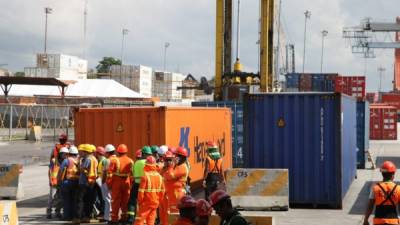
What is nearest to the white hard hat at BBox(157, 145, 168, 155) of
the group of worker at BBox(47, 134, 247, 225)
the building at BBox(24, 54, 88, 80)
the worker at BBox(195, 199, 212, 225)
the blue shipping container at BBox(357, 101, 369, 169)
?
the group of worker at BBox(47, 134, 247, 225)

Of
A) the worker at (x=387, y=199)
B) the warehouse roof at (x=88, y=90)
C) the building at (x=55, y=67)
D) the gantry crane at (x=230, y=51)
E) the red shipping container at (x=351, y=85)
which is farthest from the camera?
the building at (x=55, y=67)

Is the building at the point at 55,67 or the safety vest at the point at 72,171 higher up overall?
the building at the point at 55,67

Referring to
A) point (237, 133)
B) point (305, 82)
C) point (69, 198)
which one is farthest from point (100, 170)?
point (305, 82)

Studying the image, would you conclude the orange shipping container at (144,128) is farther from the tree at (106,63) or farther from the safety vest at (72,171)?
the tree at (106,63)

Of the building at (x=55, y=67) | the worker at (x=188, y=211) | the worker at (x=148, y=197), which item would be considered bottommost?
the worker at (x=148, y=197)

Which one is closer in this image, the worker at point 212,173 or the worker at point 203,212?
the worker at point 203,212

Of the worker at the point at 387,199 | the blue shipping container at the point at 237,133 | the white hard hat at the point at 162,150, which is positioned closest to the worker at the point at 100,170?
the white hard hat at the point at 162,150

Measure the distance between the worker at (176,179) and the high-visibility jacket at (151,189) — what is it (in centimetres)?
73

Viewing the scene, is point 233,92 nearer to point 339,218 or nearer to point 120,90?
point 339,218

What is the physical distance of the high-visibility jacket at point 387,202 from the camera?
9.26 m

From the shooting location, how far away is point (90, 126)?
58.2 ft

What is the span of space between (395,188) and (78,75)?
332ft

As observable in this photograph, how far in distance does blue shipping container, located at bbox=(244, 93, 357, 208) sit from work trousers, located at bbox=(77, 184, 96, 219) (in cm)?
459

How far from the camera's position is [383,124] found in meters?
56.5
